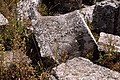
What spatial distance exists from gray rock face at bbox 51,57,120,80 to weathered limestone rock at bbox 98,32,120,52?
0.80 metres

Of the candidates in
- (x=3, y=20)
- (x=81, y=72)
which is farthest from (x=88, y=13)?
(x=81, y=72)

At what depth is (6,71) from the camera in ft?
15.1

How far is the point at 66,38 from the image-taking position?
5113mm

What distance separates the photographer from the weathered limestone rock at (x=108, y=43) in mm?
5113

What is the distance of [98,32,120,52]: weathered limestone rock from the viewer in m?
5.11

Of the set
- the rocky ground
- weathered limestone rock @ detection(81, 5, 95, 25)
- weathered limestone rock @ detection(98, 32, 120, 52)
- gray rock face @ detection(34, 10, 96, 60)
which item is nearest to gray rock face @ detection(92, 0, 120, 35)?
the rocky ground

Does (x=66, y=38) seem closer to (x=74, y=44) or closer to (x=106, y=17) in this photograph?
(x=74, y=44)

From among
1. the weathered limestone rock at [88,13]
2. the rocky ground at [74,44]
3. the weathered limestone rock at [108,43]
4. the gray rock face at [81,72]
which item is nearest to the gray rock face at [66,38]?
the rocky ground at [74,44]

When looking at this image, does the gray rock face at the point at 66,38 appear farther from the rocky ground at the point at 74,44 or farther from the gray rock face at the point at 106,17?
the gray rock face at the point at 106,17

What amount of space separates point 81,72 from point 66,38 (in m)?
1.01

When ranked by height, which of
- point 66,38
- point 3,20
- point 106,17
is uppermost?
point 3,20

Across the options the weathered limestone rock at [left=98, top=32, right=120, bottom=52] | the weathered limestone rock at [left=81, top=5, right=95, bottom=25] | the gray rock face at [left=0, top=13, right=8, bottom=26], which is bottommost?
the weathered limestone rock at [left=98, top=32, right=120, bottom=52]

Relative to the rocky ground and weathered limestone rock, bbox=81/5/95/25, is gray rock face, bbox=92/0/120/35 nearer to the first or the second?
the rocky ground

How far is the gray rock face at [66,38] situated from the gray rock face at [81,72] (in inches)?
21.5
